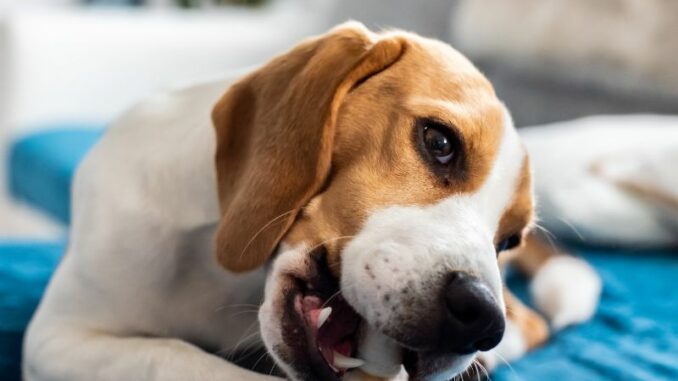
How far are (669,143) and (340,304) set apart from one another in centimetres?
142

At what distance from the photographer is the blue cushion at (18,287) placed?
1.59 meters

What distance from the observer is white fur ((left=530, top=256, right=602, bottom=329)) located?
1.79m

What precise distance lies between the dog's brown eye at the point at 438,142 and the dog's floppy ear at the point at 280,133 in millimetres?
133

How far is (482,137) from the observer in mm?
A: 1239

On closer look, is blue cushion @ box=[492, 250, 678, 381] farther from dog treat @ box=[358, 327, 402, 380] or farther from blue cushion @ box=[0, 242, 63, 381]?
blue cushion @ box=[0, 242, 63, 381]

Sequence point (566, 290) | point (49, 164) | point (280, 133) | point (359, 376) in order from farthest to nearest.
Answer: point (49, 164) < point (566, 290) < point (280, 133) < point (359, 376)

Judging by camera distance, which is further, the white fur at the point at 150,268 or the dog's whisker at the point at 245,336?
the dog's whisker at the point at 245,336

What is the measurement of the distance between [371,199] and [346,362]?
8.5 inches

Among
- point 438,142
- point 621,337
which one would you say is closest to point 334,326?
point 438,142

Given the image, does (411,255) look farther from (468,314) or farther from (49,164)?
(49,164)

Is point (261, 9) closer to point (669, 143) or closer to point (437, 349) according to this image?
point (669, 143)

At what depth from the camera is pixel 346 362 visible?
1.14m

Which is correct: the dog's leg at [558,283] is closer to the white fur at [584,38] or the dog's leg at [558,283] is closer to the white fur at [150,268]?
the white fur at [150,268]

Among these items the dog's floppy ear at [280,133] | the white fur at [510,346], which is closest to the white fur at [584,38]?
the white fur at [510,346]
